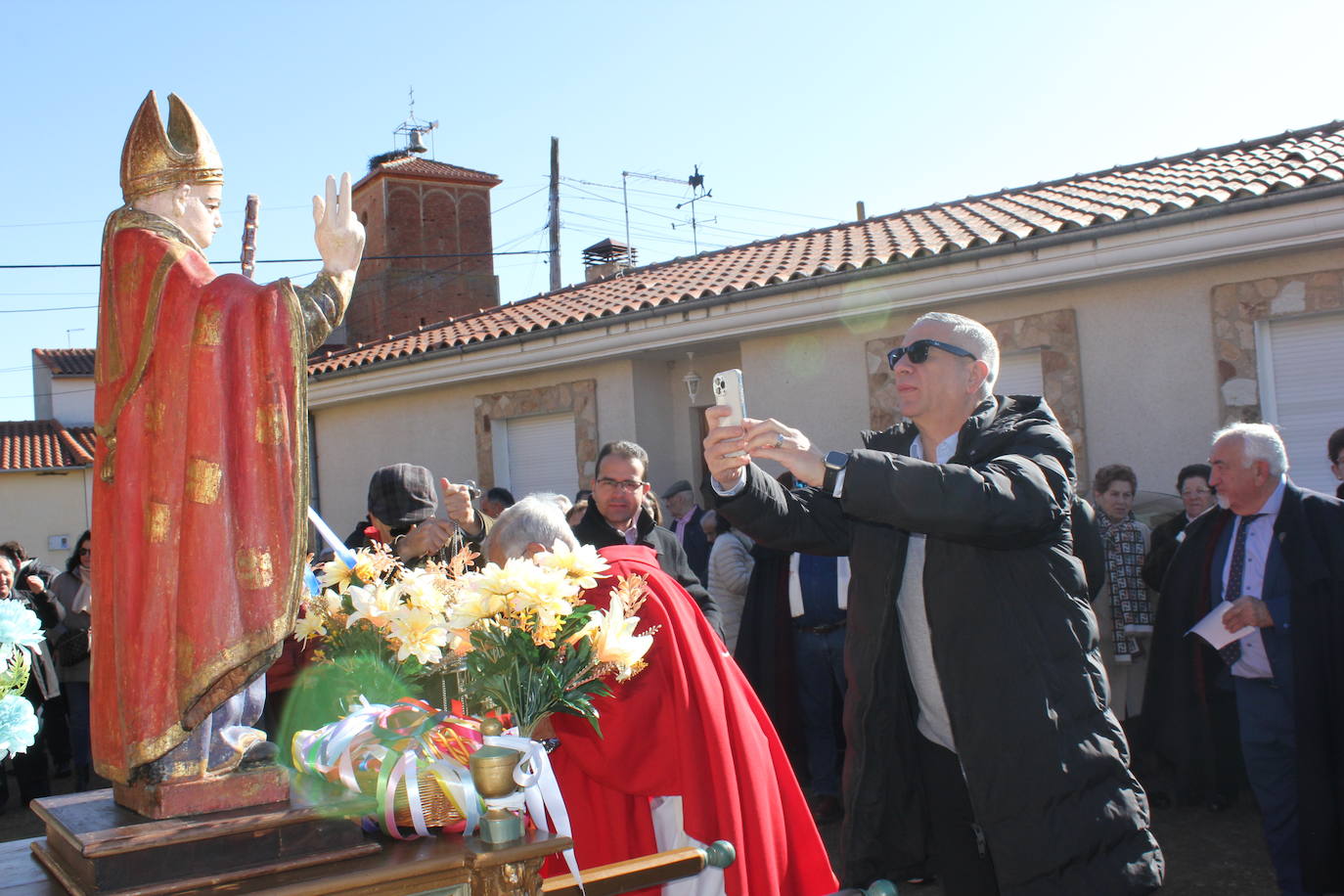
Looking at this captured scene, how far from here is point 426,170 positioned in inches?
1059

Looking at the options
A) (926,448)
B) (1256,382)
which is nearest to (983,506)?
(926,448)

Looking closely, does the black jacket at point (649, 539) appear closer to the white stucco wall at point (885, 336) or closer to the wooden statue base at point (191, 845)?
the wooden statue base at point (191, 845)

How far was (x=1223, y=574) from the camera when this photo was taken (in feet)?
15.7

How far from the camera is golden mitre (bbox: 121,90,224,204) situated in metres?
2.02

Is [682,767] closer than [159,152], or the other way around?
[159,152]

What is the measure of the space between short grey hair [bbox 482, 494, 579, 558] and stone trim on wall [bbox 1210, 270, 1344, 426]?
5877mm

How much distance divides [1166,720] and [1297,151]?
564 cm

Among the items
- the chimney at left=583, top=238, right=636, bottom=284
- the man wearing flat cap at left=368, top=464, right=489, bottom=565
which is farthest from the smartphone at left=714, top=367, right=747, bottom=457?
the chimney at left=583, top=238, right=636, bottom=284

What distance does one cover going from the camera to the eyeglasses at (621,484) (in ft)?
15.9

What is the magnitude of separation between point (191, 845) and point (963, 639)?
5.66 ft

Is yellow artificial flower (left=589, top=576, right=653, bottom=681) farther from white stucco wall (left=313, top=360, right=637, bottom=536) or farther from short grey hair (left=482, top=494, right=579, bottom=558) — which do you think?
white stucco wall (left=313, top=360, right=637, bottom=536)

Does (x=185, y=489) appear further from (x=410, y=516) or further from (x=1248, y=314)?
(x=1248, y=314)

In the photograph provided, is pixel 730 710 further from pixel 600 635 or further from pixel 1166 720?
pixel 1166 720

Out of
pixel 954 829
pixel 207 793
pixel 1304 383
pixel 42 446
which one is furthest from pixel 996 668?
pixel 42 446
